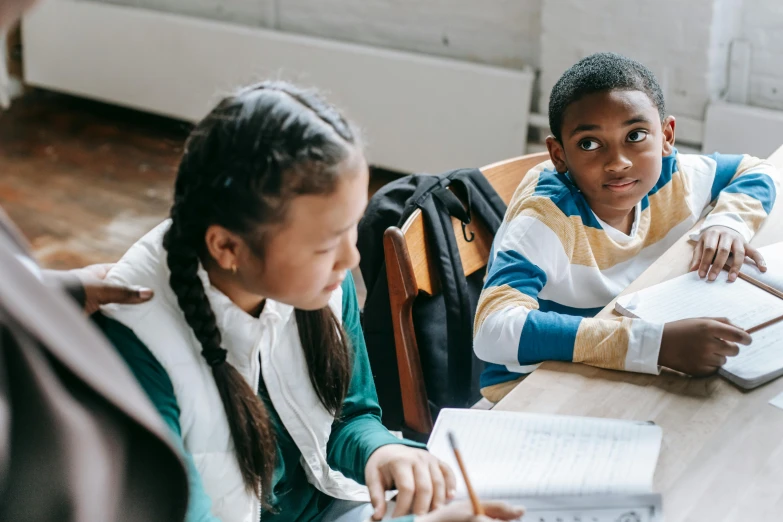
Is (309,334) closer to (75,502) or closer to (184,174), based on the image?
(184,174)

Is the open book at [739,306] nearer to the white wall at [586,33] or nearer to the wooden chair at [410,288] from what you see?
the wooden chair at [410,288]

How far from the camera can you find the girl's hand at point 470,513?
2.88 feet

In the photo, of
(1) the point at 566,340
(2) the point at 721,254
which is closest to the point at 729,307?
(2) the point at 721,254

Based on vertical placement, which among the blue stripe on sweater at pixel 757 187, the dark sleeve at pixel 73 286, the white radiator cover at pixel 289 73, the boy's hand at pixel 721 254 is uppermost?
the dark sleeve at pixel 73 286

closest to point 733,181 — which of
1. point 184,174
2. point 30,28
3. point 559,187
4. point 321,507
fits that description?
point 559,187

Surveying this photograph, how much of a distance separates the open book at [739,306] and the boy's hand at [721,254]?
0.01m

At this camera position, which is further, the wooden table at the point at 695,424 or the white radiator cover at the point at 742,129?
the white radiator cover at the point at 742,129

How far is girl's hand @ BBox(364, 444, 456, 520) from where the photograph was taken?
37.3 inches

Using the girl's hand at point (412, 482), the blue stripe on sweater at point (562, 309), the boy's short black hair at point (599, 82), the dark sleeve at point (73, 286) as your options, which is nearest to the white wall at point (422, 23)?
the boy's short black hair at point (599, 82)

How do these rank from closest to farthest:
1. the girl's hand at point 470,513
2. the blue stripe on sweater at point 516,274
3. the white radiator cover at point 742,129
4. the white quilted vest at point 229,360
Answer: the girl's hand at point 470,513 < the white quilted vest at point 229,360 < the blue stripe on sweater at point 516,274 < the white radiator cover at point 742,129

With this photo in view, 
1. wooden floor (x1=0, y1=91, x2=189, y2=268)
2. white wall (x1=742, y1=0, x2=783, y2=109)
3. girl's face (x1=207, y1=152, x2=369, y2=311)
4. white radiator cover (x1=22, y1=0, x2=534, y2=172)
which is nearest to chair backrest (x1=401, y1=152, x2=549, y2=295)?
girl's face (x1=207, y1=152, x2=369, y2=311)

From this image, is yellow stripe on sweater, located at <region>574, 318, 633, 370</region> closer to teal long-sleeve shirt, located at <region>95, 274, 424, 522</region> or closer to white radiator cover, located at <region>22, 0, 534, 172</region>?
teal long-sleeve shirt, located at <region>95, 274, 424, 522</region>

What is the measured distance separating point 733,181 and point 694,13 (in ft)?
4.10

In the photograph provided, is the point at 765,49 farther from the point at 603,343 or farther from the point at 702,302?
the point at 603,343
